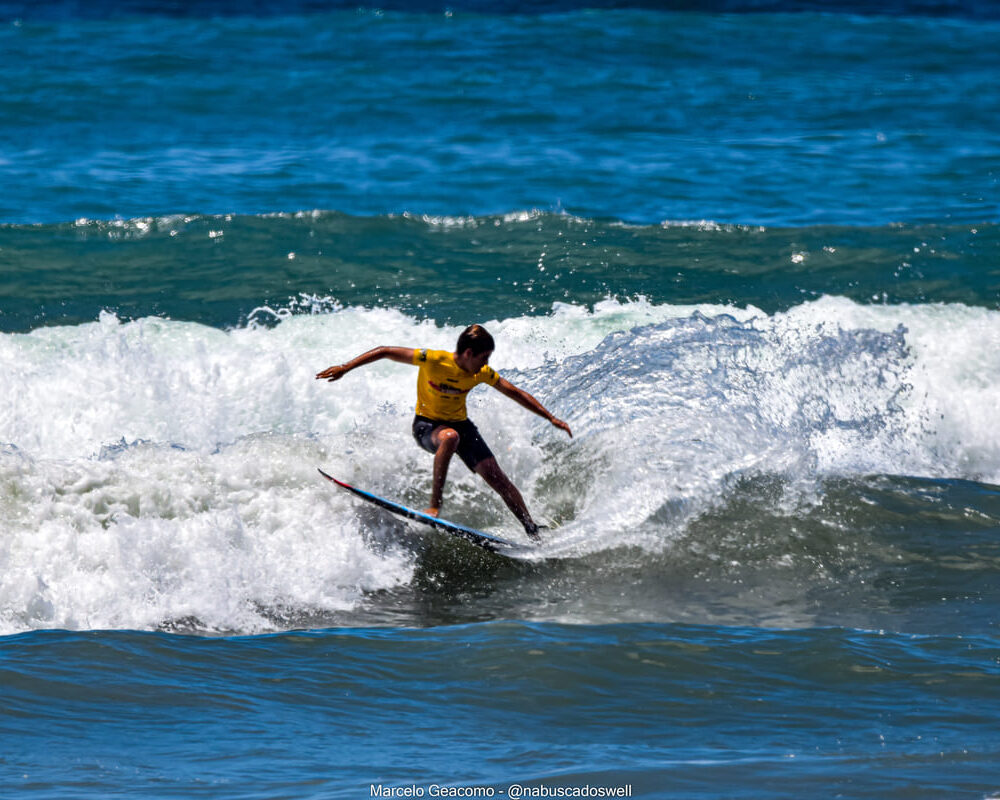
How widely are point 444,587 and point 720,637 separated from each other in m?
1.96

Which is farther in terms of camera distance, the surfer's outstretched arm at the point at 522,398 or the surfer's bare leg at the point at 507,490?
the surfer's bare leg at the point at 507,490

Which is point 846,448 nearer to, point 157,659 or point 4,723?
point 157,659

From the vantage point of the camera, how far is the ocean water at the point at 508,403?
540cm

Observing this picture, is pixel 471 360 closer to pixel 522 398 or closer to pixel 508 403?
pixel 522 398

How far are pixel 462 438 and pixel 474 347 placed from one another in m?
0.75

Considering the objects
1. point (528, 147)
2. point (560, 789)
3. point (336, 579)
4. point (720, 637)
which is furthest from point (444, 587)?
point (528, 147)

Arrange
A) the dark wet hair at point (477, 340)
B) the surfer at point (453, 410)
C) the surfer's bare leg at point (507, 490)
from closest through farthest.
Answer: the dark wet hair at point (477, 340) → the surfer at point (453, 410) → the surfer's bare leg at point (507, 490)

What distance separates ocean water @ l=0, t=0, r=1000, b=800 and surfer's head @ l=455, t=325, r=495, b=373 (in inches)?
Result: 50.9

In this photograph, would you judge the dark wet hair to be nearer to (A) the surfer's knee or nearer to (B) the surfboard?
(A) the surfer's knee

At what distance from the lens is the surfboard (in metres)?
7.88

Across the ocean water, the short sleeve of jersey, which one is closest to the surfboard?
the ocean water

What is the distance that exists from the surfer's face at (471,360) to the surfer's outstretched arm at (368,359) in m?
0.35

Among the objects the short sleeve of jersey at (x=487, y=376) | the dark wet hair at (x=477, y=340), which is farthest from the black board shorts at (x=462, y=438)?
→ the dark wet hair at (x=477, y=340)

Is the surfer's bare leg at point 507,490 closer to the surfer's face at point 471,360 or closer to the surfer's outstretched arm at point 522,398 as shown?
the surfer's outstretched arm at point 522,398
